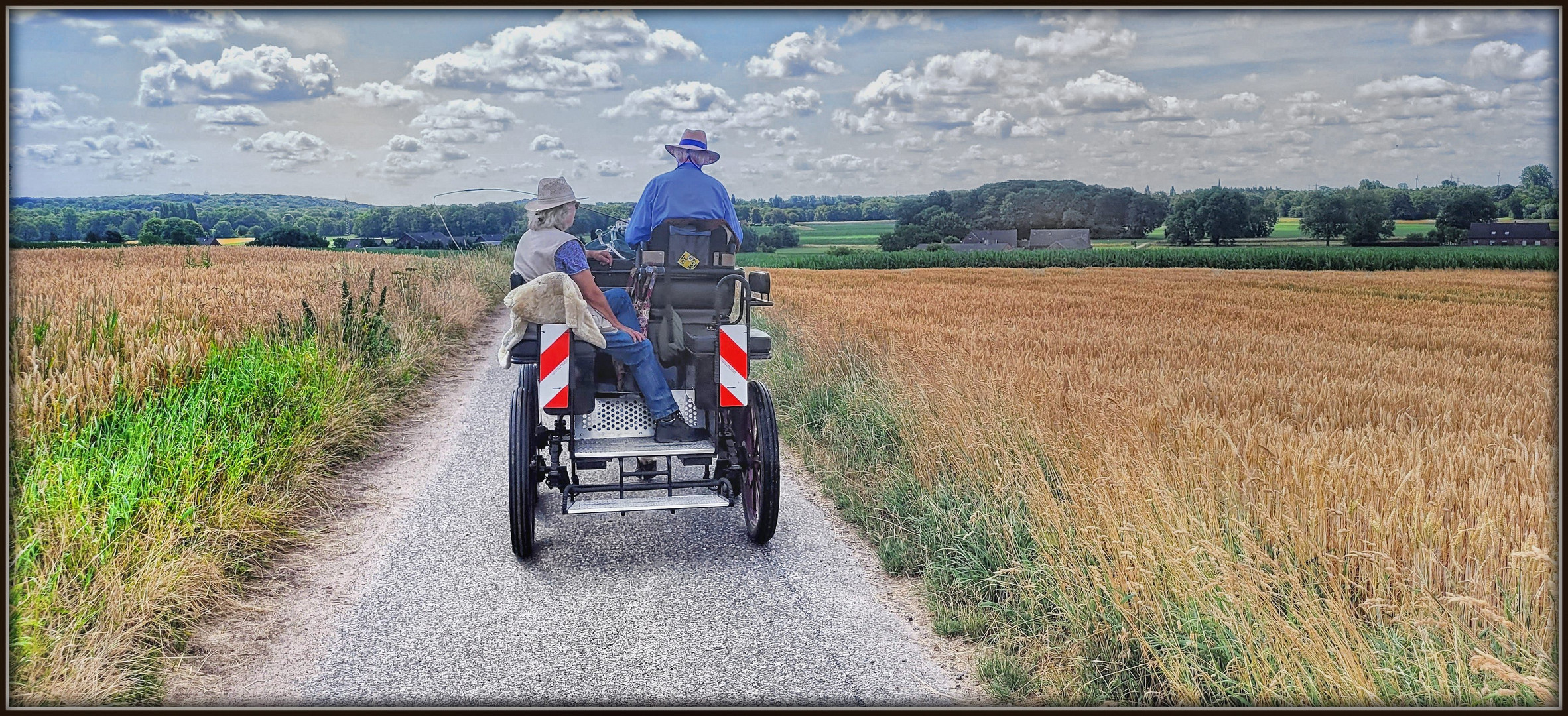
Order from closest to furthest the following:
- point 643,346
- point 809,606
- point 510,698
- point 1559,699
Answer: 1. point 1559,699
2. point 510,698
3. point 809,606
4. point 643,346

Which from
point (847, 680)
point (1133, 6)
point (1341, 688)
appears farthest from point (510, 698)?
point (1133, 6)

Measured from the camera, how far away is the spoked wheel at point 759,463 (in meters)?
5.07

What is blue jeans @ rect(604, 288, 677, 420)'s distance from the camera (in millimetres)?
5188

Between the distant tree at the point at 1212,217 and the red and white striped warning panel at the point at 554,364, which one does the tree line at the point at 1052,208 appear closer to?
the distant tree at the point at 1212,217

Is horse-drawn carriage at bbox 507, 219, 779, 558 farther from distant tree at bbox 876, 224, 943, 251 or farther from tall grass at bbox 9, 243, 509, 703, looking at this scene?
distant tree at bbox 876, 224, 943, 251

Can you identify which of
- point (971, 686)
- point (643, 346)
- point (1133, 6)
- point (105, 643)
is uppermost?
point (1133, 6)

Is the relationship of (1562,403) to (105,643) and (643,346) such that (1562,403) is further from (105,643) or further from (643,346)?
(105,643)

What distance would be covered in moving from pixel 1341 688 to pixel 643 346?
11.8ft

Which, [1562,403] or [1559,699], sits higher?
[1562,403]

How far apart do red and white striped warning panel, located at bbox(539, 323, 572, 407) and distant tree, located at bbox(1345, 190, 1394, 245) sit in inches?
928

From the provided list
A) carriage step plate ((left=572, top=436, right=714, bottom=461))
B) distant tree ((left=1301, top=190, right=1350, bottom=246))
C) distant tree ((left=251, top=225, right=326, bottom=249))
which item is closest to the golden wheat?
distant tree ((left=251, top=225, right=326, bottom=249))

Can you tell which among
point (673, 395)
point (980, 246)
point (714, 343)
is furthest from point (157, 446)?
point (980, 246)

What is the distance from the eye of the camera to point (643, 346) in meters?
5.23

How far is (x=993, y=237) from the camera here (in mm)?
43219
